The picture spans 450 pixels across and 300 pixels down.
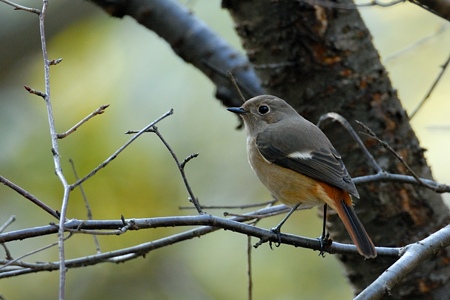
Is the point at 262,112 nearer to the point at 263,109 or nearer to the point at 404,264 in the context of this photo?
the point at 263,109

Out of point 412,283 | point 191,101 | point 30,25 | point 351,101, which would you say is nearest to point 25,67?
point 30,25

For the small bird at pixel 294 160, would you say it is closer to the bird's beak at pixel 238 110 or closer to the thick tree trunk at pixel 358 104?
the bird's beak at pixel 238 110

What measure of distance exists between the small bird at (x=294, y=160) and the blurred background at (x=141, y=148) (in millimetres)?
1286

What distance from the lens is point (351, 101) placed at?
3.72 m

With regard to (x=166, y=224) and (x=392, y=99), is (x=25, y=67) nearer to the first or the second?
(x=392, y=99)

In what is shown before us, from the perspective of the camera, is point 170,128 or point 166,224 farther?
point 170,128

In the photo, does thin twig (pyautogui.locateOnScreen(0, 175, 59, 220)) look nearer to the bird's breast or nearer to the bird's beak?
the bird's breast

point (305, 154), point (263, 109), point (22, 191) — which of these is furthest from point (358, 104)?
point (22, 191)

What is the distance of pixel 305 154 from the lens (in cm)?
354

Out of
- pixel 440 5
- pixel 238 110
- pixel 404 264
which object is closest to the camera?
pixel 404 264

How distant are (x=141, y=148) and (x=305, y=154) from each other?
7.48 ft

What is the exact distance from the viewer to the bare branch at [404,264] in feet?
7.15

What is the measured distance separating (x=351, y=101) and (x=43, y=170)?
250 cm

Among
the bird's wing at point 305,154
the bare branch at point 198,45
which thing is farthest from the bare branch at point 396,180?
the bare branch at point 198,45
